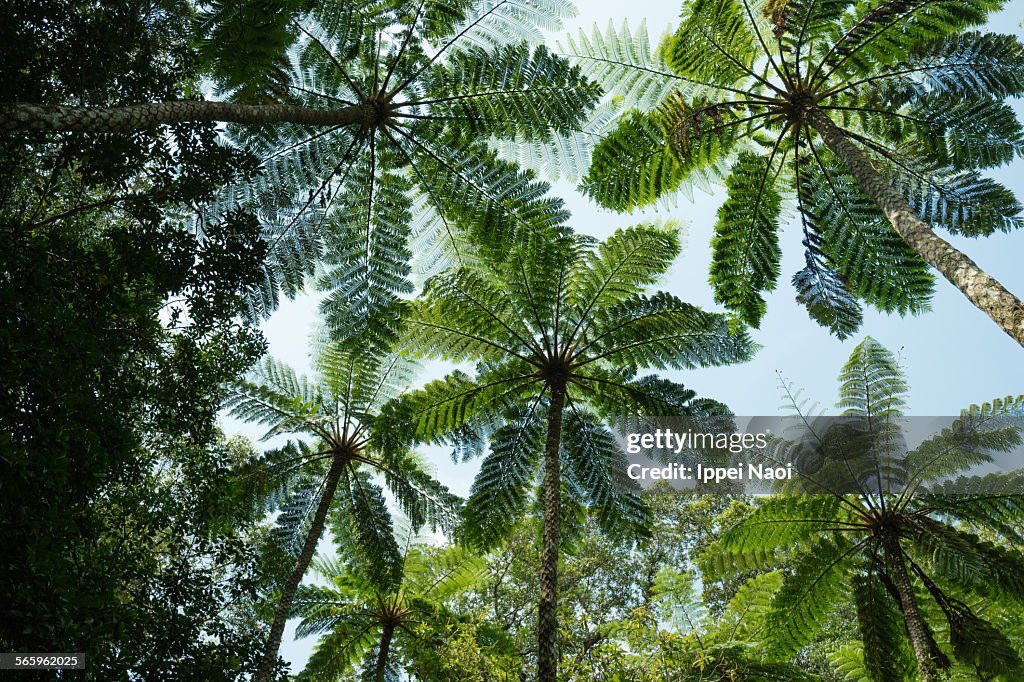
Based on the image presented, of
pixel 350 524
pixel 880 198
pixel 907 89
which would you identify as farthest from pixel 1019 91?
pixel 350 524

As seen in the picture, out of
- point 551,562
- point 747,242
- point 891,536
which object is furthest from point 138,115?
point 891,536

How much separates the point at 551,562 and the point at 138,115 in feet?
14.2

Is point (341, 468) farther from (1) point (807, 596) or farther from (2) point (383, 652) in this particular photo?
(1) point (807, 596)

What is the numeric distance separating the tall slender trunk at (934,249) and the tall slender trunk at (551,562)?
3.29m

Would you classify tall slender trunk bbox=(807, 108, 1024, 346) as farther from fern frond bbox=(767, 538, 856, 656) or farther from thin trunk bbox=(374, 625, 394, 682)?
thin trunk bbox=(374, 625, 394, 682)

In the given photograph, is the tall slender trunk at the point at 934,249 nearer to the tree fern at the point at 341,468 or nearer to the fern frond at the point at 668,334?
the fern frond at the point at 668,334

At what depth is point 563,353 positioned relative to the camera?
273 inches

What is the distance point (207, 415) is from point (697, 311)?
4734 mm

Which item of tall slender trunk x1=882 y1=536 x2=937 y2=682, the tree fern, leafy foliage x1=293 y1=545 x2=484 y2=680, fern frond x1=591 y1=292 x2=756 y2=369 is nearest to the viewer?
tall slender trunk x1=882 y1=536 x2=937 y2=682

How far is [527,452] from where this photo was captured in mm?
7152

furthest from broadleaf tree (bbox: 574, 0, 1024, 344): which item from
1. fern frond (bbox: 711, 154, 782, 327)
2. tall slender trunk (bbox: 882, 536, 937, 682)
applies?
tall slender trunk (bbox: 882, 536, 937, 682)

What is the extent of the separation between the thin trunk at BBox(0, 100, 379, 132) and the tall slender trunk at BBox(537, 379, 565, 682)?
3319mm

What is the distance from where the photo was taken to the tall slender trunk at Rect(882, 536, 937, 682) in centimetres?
→ 516

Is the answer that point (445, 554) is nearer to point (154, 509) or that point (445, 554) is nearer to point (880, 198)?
point (154, 509)
